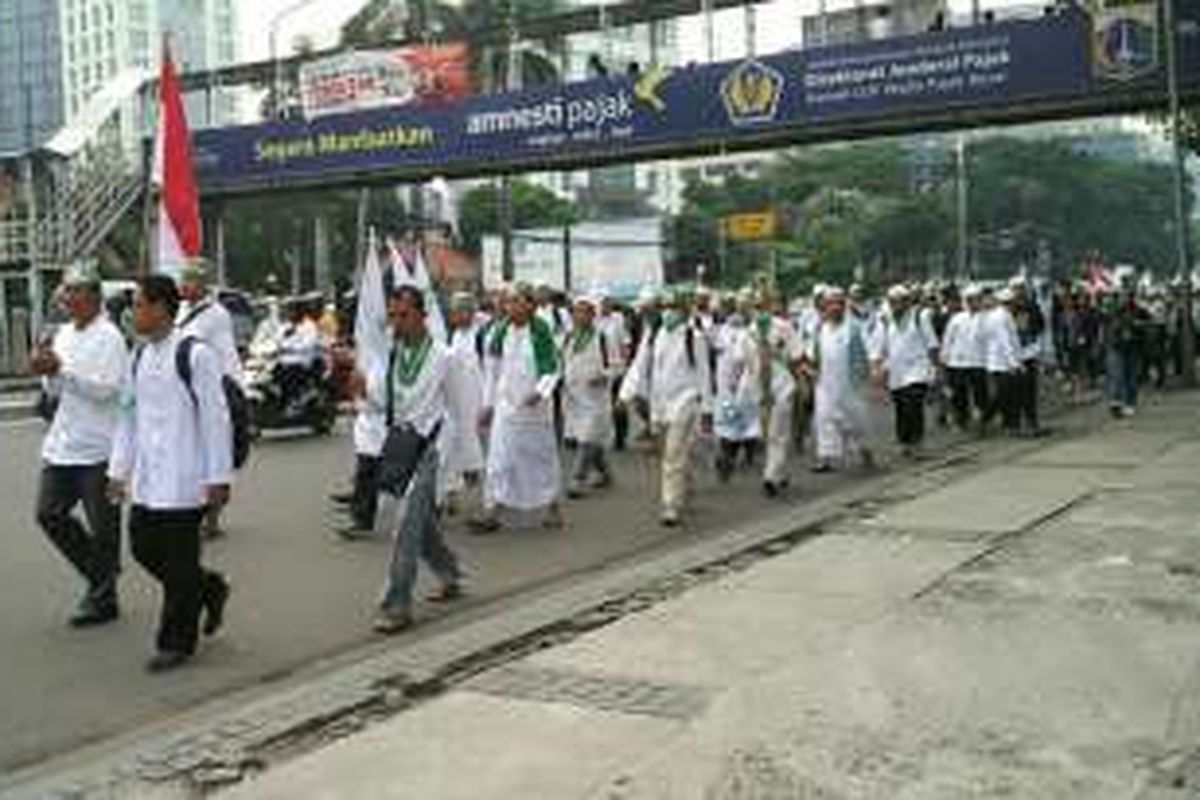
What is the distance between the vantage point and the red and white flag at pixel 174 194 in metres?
11.9

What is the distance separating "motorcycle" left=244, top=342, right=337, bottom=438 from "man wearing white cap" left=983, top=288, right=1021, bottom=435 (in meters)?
7.88

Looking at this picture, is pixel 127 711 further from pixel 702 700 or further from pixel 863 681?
pixel 863 681

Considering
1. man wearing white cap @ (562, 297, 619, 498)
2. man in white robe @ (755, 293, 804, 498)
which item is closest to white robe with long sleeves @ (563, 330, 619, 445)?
man wearing white cap @ (562, 297, 619, 498)

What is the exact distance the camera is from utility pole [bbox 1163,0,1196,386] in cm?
2625

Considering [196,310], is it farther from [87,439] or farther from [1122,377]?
[1122,377]

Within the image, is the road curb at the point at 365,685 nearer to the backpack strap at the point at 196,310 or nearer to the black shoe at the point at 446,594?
the black shoe at the point at 446,594

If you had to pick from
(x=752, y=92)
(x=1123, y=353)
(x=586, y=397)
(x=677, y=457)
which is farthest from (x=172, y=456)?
(x=752, y=92)

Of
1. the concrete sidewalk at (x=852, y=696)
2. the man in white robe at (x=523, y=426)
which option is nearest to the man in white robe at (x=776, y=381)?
the man in white robe at (x=523, y=426)

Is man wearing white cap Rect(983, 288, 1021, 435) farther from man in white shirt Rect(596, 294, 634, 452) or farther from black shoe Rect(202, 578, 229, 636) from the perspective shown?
black shoe Rect(202, 578, 229, 636)

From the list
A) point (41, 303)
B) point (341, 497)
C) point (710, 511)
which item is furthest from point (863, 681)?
point (41, 303)

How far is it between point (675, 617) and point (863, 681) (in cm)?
187

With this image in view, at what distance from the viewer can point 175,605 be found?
8.94m

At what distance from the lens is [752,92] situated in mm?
29969

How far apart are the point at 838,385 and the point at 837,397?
0.38 feet
